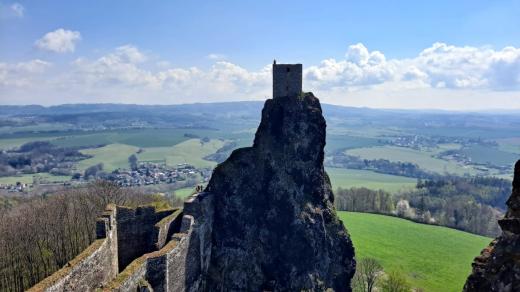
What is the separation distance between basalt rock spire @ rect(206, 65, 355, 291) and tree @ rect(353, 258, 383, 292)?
29.0 feet

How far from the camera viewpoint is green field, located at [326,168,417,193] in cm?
14975

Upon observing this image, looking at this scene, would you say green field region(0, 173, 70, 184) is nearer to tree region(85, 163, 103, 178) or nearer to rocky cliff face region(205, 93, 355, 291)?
tree region(85, 163, 103, 178)

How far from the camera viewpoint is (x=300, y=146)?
45594 mm

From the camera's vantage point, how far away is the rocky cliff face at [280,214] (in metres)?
40.8

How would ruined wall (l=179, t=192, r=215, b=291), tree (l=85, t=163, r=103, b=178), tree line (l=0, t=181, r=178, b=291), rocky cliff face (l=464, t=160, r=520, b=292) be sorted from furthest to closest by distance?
tree (l=85, t=163, r=103, b=178)
tree line (l=0, t=181, r=178, b=291)
ruined wall (l=179, t=192, r=215, b=291)
rocky cliff face (l=464, t=160, r=520, b=292)

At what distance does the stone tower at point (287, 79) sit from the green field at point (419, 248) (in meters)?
34.3

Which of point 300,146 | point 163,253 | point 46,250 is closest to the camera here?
point 163,253

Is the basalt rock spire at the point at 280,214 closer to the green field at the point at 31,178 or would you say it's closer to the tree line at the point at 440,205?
the tree line at the point at 440,205

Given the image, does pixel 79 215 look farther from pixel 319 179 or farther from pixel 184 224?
pixel 319 179

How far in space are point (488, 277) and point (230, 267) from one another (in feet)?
103

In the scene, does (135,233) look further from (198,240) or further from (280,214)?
(280,214)

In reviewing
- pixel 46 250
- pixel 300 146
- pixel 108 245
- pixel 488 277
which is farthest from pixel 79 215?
pixel 488 277

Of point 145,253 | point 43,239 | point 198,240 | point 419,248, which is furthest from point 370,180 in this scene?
point 145,253

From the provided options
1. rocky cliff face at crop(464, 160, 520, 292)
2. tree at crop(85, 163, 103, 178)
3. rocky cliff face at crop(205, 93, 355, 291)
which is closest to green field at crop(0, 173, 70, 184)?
tree at crop(85, 163, 103, 178)
